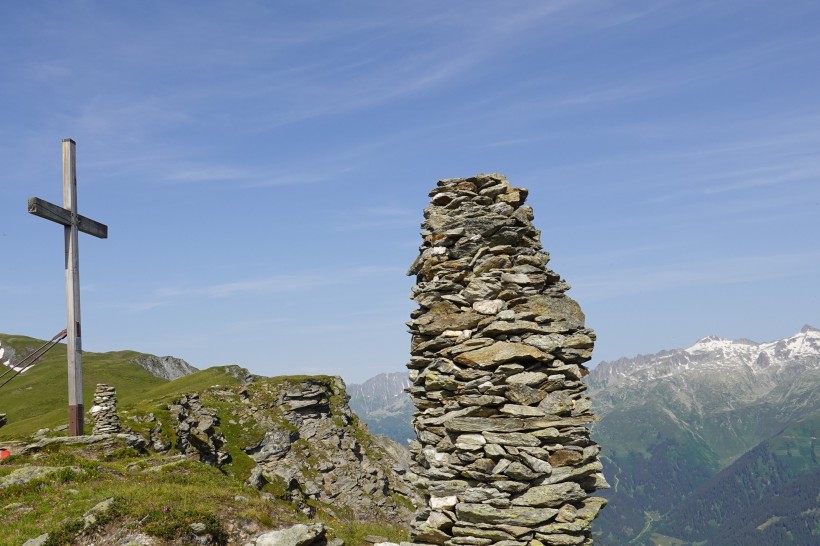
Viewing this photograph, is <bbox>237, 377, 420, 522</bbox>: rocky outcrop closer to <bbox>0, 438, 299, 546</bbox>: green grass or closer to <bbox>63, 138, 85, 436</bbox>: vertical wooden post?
<bbox>63, 138, 85, 436</bbox>: vertical wooden post

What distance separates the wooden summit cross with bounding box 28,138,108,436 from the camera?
30781 millimetres

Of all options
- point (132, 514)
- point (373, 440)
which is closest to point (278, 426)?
point (373, 440)

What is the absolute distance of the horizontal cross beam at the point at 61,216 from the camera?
29547mm

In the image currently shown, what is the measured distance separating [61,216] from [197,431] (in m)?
46.6

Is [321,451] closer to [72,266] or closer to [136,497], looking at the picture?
[72,266]

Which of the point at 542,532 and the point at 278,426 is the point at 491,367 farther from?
the point at 278,426

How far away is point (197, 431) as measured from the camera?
72125mm

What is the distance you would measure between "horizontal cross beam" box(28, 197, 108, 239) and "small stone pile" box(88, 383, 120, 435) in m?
13.0

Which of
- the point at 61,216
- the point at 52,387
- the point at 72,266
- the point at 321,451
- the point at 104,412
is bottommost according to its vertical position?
the point at 321,451

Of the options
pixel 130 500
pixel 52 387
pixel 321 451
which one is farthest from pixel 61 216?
pixel 52 387

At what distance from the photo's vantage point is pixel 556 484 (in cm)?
1321

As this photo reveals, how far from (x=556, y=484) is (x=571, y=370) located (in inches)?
100

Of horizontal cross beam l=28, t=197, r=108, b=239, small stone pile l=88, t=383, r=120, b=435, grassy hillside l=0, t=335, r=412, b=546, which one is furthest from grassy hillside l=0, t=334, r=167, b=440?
horizontal cross beam l=28, t=197, r=108, b=239

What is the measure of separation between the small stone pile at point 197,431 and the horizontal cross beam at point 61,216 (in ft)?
105
